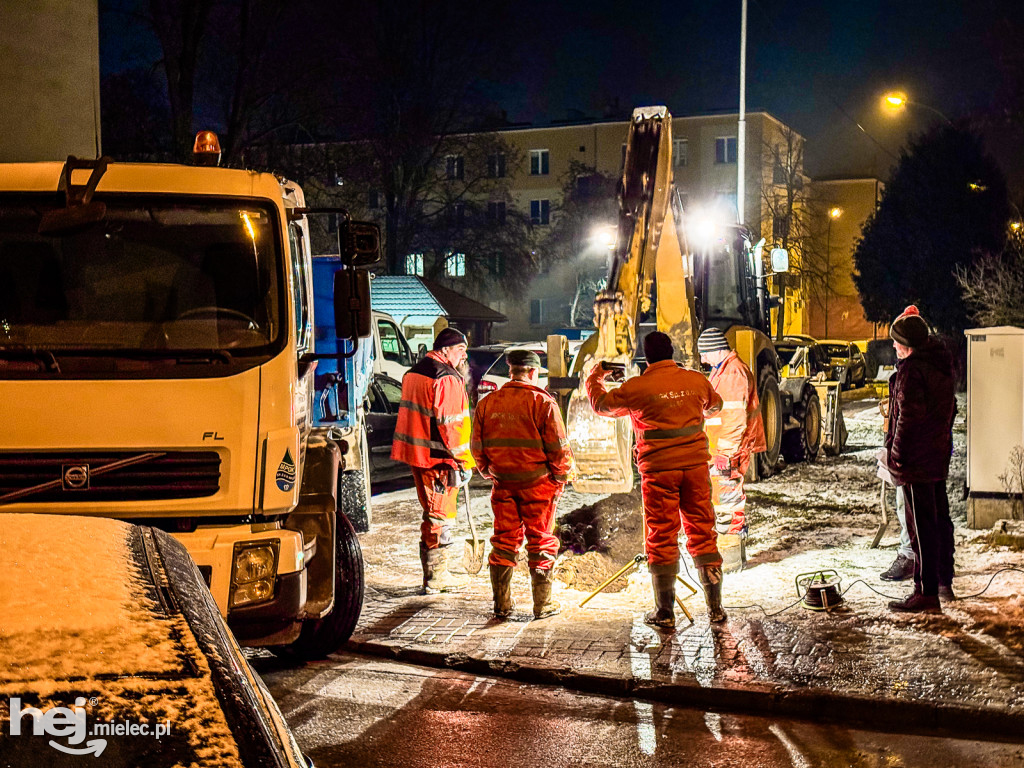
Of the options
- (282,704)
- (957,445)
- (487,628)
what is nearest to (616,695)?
(487,628)

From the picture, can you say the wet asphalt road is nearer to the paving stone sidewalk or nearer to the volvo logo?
the paving stone sidewalk

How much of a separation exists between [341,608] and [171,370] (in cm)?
213

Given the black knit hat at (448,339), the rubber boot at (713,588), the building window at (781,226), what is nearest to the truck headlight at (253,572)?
the rubber boot at (713,588)

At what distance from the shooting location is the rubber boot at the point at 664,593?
6906 mm

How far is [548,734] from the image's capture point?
206 inches

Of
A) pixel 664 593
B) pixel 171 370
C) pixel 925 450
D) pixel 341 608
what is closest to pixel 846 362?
pixel 925 450

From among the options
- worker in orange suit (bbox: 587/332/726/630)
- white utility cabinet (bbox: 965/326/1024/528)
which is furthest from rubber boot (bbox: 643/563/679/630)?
white utility cabinet (bbox: 965/326/1024/528)

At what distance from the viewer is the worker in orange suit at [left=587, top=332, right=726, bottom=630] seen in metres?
6.92

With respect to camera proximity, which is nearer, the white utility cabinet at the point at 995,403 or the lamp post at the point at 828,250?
the white utility cabinet at the point at 995,403

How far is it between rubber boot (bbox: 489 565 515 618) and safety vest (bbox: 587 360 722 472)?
3.78 ft

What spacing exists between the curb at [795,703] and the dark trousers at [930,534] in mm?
1966

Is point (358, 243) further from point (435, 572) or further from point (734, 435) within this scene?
point (734, 435)

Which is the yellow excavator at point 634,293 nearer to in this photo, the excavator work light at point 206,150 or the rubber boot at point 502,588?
the rubber boot at point 502,588

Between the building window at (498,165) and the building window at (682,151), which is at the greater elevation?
the building window at (682,151)
